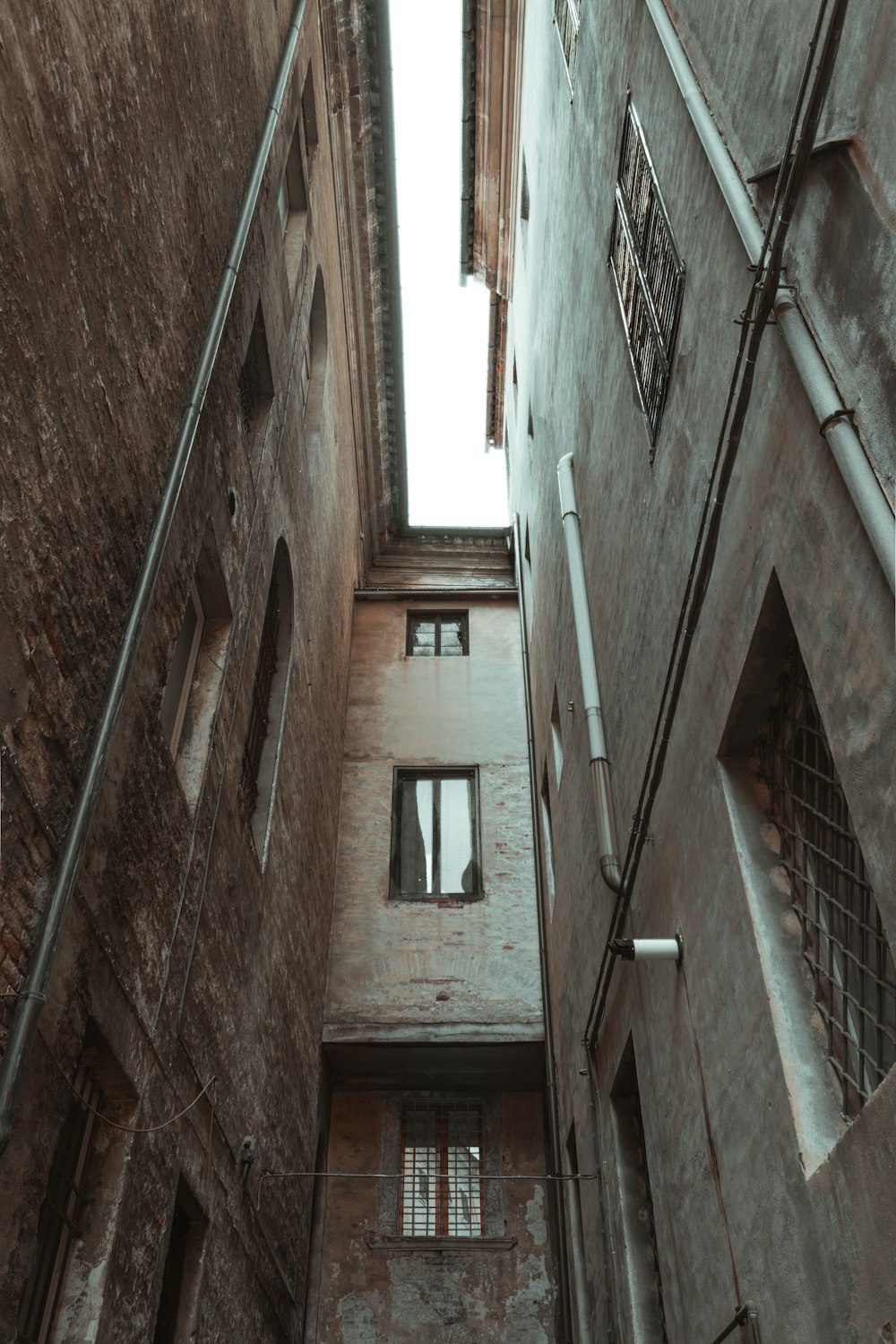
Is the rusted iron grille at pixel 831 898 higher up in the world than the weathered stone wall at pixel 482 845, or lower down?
lower down

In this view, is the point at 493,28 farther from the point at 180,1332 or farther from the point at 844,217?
the point at 180,1332

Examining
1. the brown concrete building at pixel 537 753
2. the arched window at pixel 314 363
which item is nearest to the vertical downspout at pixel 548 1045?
the brown concrete building at pixel 537 753

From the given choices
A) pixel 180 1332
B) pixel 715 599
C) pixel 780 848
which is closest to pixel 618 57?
pixel 715 599

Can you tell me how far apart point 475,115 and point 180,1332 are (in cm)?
1451

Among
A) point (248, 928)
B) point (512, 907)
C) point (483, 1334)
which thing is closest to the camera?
point (248, 928)

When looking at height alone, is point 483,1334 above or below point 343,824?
below

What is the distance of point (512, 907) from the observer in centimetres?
1105

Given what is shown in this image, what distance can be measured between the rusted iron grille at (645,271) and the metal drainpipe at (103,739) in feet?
7.59

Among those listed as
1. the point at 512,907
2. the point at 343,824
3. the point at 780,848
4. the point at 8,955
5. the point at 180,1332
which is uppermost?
the point at 343,824

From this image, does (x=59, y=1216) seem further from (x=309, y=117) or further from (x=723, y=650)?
(x=309, y=117)

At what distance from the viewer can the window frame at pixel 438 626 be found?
14453 mm

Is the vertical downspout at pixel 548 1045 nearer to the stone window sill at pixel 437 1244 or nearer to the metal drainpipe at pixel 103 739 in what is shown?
the stone window sill at pixel 437 1244

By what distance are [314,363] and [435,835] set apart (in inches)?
215

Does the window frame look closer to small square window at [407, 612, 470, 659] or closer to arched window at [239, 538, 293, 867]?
small square window at [407, 612, 470, 659]
